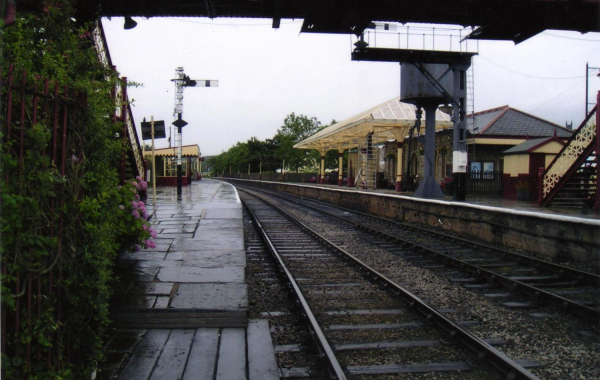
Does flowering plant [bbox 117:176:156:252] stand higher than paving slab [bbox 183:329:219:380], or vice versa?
flowering plant [bbox 117:176:156:252]

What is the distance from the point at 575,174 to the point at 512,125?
1373 cm

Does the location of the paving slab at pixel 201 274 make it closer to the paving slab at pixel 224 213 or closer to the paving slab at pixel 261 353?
the paving slab at pixel 261 353

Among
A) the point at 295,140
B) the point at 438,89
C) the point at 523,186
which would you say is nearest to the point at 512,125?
the point at 523,186

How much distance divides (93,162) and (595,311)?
501cm

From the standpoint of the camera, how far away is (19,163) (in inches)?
98.6

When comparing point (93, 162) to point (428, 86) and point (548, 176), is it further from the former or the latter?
point (428, 86)

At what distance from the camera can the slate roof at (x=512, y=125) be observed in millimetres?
26859

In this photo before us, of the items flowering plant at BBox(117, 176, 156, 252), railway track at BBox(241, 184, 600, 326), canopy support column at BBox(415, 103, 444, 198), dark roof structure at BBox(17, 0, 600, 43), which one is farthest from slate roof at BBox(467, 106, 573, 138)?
flowering plant at BBox(117, 176, 156, 252)

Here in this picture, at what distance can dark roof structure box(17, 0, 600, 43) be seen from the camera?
870 cm

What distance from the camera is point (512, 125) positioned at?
27953 millimetres

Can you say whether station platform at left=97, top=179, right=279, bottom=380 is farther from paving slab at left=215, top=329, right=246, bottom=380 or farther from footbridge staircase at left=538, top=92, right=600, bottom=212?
footbridge staircase at left=538, top=92, right=600, bottom=212

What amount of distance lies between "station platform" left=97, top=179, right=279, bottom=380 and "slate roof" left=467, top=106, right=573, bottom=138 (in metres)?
22.0

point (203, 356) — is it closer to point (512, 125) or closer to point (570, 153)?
point (570, 153)

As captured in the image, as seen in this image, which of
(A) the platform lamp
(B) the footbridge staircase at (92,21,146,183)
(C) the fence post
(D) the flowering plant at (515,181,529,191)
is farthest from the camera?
(D) the flowering plant at (515,181,529,191)
